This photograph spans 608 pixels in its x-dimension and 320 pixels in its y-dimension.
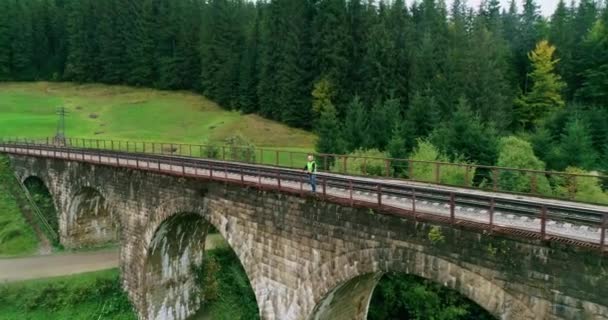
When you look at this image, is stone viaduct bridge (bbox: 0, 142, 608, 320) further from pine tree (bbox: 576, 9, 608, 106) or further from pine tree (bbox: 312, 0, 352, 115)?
pine tree (bbox: 576, 9, 608, 106)

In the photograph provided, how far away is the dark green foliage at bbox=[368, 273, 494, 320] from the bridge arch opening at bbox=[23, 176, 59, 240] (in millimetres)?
26340

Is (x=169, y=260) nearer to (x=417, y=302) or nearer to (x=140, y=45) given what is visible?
(x=417, y=302)

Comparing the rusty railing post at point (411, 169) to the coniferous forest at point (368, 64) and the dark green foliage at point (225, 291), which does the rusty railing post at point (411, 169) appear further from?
the dark green foliage at point (225, 291)

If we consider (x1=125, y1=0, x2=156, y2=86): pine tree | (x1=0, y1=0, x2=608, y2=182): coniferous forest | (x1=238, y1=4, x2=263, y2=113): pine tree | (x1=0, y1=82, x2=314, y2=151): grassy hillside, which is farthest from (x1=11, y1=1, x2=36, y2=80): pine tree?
(x1=238, y1=4, x2=263, y2=113): pine tree

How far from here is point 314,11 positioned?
66000 mm

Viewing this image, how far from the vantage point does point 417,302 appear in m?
26.9

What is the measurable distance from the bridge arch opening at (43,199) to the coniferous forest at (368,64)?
83.8 feet

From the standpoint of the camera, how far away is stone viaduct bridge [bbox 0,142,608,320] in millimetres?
10727

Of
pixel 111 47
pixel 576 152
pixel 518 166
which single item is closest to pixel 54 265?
pixel 518 166

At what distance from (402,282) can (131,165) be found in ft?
59.4

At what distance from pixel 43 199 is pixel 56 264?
8894 millimetres

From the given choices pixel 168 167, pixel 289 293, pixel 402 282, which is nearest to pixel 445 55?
pixel 402 282

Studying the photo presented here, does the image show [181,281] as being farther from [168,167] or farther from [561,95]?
[561,95]

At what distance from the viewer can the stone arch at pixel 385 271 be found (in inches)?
448
